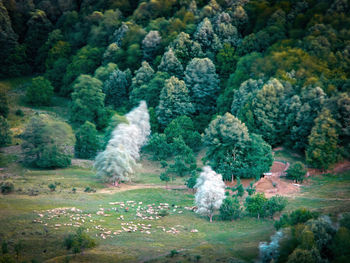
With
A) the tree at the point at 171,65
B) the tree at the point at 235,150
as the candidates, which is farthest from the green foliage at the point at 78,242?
the tree at the point at 171,65

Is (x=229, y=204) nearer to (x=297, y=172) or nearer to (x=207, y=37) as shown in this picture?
(x=297, y=172)

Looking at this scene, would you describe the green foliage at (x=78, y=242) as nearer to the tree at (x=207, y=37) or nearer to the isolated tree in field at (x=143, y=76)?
the isolated tree in field at (x=143, y=76)

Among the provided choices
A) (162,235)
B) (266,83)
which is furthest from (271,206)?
(266,83)

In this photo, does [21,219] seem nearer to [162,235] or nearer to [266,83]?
[162,235]

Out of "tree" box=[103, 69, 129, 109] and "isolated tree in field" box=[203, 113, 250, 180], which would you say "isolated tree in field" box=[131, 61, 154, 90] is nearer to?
"tree" box=[103, 69, 129, 109]

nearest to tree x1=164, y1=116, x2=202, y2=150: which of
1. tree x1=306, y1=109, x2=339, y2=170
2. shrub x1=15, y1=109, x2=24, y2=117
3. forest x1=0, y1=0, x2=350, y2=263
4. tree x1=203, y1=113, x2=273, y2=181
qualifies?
forest x1=0, y1=0, x2=350, y2=263

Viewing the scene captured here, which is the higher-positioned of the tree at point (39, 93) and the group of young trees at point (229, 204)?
the tree at point (39, 93)
